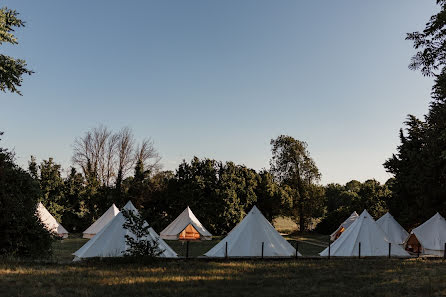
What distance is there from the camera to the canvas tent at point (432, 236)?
26.5m

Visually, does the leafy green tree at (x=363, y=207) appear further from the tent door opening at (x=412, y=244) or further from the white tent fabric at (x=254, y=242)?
the white tent fabric at (x=254, y=242)

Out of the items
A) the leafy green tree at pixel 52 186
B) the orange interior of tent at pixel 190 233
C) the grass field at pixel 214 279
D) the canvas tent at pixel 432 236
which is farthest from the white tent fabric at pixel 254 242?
the leafy green tree at pixel 52 186

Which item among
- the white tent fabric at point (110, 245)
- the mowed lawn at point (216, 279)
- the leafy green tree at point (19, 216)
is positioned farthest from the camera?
the white tent fabric at point (110, 245)

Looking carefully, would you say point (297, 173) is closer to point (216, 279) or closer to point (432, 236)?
point (432, 236)

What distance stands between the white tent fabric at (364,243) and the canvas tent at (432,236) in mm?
5765

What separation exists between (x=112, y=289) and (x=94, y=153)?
45.2 meters

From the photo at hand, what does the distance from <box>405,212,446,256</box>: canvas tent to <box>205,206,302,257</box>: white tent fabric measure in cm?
1194

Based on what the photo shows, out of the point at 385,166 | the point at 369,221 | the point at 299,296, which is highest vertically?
the point at 385,166

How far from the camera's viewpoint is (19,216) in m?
17.3

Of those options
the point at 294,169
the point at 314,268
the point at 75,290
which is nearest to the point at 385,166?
the point at 294,169

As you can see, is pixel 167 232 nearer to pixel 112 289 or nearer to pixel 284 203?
pixel 284 203

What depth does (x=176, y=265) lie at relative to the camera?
15516 millimetres

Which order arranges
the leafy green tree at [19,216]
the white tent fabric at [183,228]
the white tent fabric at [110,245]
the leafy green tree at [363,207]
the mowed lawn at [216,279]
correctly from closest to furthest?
the mowed lawn at [216,279]
the leafy green tree at [19,216]
the white tent fabric at [110,245]
the white tent fabric at [183,228]
the leafy green tree at [363,207]

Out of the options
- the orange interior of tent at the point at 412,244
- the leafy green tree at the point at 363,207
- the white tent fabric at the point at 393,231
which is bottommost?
the orange interior of tent at the point at 412,244
